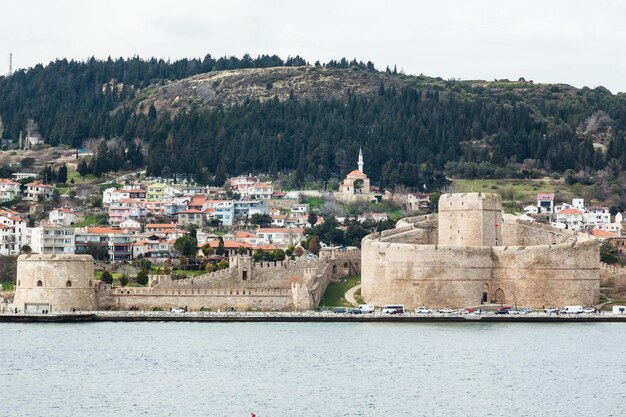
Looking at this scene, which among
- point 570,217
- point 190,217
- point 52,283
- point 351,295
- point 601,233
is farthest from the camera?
point 190,217

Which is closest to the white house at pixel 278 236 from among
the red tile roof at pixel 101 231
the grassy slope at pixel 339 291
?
the red tile roof at pixel 101 231

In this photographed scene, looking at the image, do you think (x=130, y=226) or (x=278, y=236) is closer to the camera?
(x=278, y=236)

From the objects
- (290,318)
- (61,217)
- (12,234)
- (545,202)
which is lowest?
(290,318)

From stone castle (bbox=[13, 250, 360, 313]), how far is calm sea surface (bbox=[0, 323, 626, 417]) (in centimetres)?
191

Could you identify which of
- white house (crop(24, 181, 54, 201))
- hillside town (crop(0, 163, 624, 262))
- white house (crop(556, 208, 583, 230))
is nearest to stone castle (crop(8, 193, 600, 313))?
hillside town (crop(0, 163, 624, 262))

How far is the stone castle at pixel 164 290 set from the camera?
70750 mm

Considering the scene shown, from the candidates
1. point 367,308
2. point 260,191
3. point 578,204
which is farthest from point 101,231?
point 578,204

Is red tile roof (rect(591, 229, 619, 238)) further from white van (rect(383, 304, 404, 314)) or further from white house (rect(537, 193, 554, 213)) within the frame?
white van (rect(383, 304, 404, 314))

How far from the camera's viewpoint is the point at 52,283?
70.6 meters

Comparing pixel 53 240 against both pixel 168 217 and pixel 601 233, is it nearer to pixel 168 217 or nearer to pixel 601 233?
pixel 168 217

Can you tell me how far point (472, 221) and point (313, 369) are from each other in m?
19.1

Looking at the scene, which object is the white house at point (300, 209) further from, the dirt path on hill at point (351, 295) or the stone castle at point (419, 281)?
the stone castle at point (419, 281)

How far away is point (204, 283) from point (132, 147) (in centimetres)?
6292

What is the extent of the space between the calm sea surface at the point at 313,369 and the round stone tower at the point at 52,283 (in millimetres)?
1706
